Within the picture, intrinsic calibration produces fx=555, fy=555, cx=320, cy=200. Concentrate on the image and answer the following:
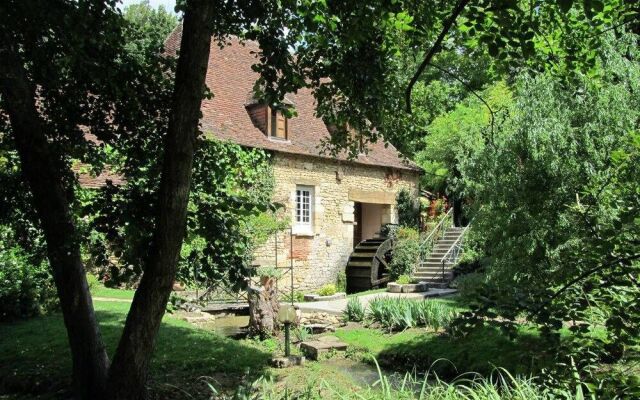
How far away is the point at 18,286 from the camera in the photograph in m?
9.11

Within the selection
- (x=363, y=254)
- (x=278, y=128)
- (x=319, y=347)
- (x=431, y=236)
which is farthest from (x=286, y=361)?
(x=431, y=236)

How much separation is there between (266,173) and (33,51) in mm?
10948

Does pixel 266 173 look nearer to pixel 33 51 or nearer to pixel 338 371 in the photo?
pixel 338 371

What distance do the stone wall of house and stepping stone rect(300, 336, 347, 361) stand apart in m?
6.75

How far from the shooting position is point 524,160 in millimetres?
7723

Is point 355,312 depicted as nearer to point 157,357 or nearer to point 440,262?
point 157,357

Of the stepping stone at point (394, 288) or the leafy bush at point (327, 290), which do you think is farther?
the leafy bush at point (327, 290)

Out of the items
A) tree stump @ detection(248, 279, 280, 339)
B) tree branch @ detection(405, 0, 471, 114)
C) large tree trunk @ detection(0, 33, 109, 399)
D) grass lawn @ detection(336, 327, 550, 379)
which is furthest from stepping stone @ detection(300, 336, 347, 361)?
tree branch @ detection(405, 0, 471, 114)

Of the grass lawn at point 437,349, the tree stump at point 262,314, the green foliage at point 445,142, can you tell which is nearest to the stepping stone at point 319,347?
the grass lawn at point 437,349

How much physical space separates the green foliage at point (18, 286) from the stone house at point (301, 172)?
19.7 feet

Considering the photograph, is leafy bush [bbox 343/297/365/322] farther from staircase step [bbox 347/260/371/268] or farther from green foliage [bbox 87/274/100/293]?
staircase step [bbox 347/260/371/268]

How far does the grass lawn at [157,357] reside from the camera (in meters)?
5.68

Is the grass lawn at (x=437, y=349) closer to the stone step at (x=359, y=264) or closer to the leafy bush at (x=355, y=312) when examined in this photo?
the leafy bush at (x=355, y=312)

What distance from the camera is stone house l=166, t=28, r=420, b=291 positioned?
1559cm
